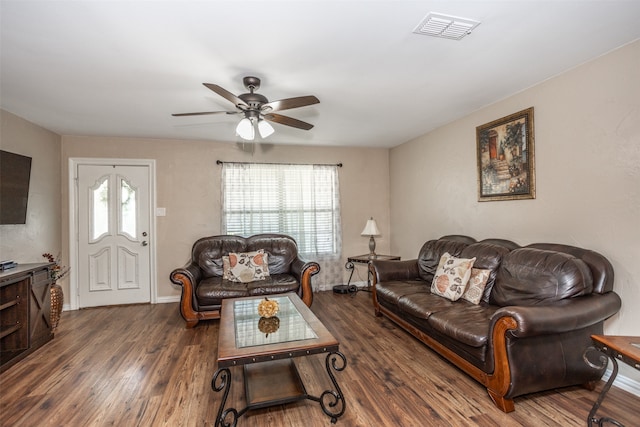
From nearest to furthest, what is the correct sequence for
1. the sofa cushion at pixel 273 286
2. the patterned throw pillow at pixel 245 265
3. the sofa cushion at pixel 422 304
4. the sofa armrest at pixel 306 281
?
the sofa cushion at pixel 422 304 → the sofa cushion at pixel 273 286 → the sofa armrest at pixel 306 281 → the patterned throw pillow at pixel 245 265

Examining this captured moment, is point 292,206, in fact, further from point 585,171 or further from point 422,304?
point 585,171

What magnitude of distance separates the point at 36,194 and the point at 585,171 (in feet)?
18.3

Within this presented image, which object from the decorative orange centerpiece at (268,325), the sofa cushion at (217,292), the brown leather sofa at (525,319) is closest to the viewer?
the brown leather sofa at (525,319)

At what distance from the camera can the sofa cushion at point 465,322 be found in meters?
2.15

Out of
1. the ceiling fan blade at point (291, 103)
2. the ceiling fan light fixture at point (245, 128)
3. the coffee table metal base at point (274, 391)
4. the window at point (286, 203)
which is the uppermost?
the ceiling fan blade at point (291, 103)

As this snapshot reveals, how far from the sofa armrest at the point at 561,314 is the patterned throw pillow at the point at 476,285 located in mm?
691

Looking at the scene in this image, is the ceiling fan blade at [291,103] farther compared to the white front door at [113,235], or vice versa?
the white front door at [113,235]

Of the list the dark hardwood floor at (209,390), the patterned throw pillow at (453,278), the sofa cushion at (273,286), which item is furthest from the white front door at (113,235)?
the patterned throw pillow at (453,278)

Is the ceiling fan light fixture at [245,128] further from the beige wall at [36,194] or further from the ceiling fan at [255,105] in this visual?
the beige wall at [36,194]

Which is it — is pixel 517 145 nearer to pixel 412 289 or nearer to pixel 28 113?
pixel 412 289

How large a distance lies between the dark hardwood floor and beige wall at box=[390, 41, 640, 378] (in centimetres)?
105

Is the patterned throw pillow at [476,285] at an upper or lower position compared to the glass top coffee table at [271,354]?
upper

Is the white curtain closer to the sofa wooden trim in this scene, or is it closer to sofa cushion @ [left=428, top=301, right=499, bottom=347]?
sofa cushion @ [left=428, top=301, right=499, bottom=347]

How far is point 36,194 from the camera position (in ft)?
12.1
